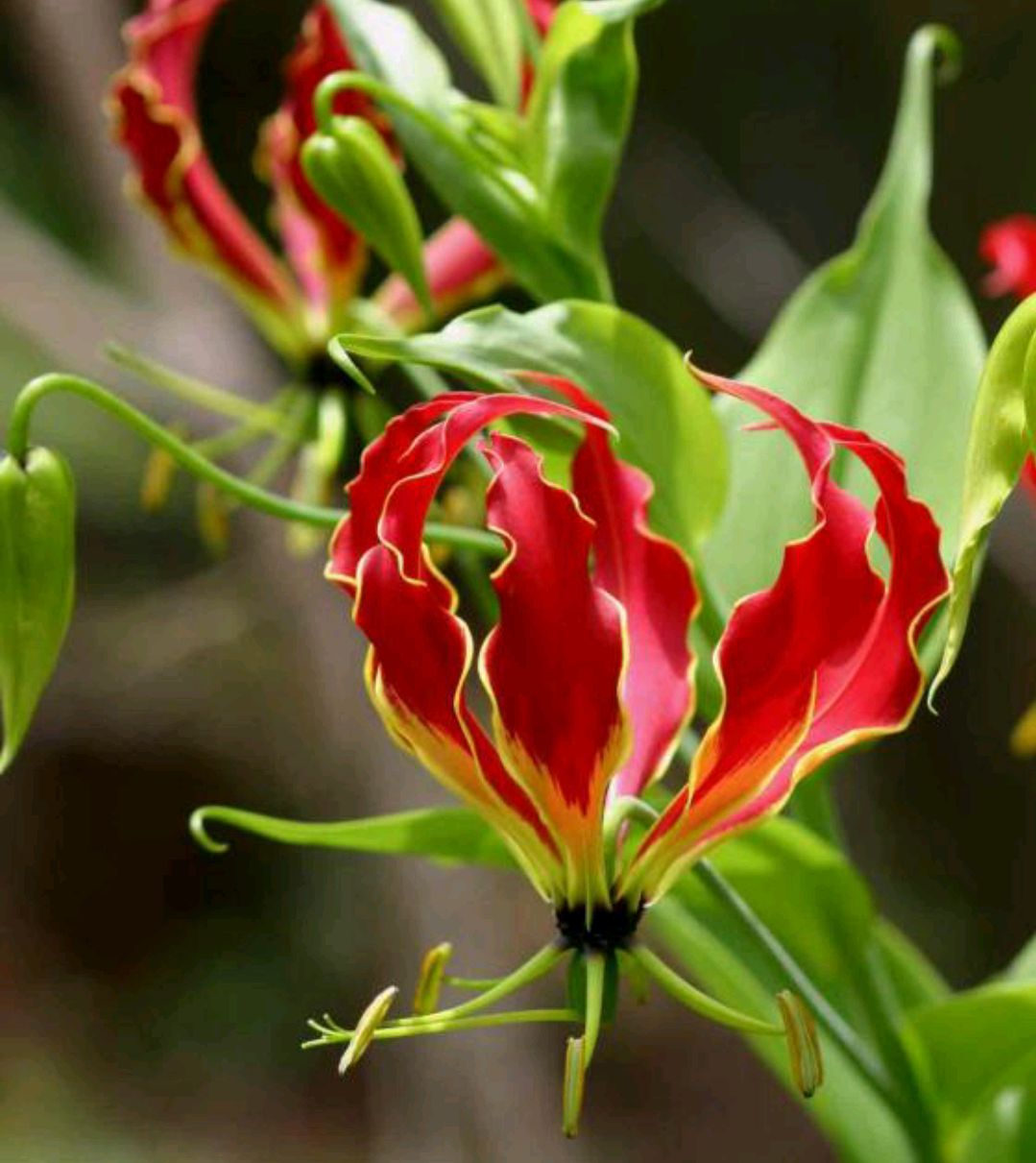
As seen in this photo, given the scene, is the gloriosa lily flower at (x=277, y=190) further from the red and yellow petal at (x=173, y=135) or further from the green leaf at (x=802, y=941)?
the green leaf at (x=802, y=941)

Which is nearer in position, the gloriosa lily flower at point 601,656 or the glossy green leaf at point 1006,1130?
the gloriosa lily flower at point 601,656

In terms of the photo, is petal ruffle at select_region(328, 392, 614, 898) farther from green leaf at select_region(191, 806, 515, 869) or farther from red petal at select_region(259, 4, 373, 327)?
red petal at select_region(259, 4, 373, 327)

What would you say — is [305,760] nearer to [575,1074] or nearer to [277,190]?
[277,190]

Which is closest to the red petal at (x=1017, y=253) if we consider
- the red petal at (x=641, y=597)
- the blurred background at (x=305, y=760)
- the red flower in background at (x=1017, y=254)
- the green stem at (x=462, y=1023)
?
the red flower in background at (x=1017, y=254)

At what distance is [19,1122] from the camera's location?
321 cm

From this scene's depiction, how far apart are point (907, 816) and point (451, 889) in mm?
1115

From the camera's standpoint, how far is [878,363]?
0.85 meters

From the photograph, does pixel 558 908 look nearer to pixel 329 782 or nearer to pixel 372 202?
pixel 372 202

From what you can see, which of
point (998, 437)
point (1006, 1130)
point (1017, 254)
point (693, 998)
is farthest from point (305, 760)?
point (998, 437)

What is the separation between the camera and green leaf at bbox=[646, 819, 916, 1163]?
730mm

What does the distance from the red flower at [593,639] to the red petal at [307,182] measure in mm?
396

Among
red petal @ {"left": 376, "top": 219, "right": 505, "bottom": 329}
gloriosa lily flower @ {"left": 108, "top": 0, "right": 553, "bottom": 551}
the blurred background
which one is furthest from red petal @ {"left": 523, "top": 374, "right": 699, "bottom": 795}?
the blurred background

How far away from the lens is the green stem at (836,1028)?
0.66 metres

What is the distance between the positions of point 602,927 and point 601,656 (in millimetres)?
96
